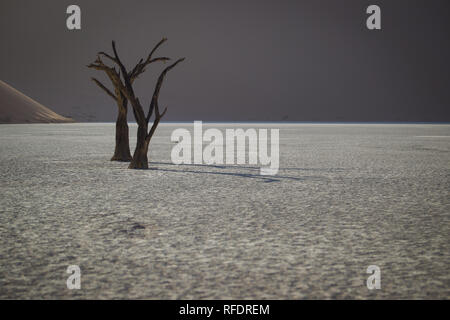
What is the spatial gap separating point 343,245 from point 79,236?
293 cm

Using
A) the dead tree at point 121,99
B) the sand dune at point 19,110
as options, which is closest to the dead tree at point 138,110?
the dead tree at point 121,99

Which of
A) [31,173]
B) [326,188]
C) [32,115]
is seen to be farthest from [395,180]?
[32,115]

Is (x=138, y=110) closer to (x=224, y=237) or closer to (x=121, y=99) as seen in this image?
(x=121, y=99)

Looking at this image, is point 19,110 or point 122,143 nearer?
point 122,143

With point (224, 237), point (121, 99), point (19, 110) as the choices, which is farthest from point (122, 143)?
point (19, 110)

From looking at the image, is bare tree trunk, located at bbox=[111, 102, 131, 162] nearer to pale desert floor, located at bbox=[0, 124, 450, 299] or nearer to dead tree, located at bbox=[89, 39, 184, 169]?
dead tree, located at bbox=[89, 39, 184, 169]

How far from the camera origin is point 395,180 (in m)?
9.38

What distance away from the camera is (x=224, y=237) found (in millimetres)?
4719

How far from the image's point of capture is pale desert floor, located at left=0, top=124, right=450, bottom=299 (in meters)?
3.36

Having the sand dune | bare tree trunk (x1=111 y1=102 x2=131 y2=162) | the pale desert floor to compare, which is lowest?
the pale desert floor

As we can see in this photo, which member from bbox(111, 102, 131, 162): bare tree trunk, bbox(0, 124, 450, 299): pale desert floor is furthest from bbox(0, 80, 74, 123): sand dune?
bbox(0, 124, 450, 299): pale desert floor

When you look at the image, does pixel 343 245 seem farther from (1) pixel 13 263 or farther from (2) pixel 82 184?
(2) pixel 82 184

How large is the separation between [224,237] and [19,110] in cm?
10582

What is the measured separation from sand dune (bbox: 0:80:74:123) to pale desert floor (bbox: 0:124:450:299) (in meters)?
92.1
